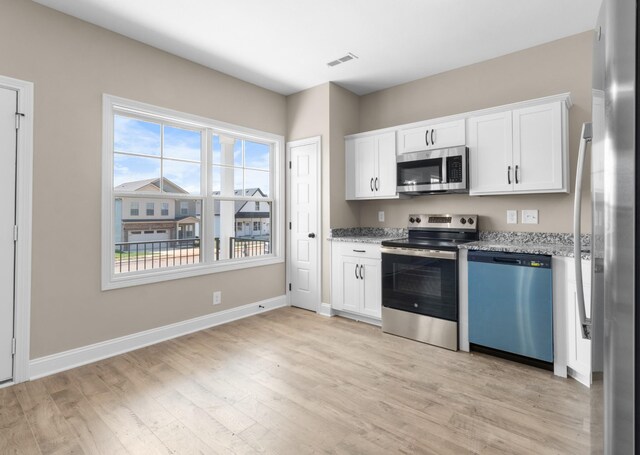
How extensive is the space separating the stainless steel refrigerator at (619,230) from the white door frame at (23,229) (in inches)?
130

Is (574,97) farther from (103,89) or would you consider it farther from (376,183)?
(103,89)

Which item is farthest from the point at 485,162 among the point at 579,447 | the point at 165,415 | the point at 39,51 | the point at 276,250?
the point at 39,51

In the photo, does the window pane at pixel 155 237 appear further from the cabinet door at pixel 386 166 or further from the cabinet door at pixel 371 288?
the cabinet door at pixel 386 166

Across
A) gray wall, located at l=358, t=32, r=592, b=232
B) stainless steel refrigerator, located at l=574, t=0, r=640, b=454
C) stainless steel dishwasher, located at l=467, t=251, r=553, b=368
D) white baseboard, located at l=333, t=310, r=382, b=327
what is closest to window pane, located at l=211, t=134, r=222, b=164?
gray wall, located at l=358, t=32, r=592, b=232

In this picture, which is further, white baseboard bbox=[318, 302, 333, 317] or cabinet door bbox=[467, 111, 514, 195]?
white baseboard bbox=[318, 302, 333, 317]

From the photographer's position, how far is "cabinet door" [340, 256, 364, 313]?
12.7ft

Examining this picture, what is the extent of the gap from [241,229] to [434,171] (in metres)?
2.34

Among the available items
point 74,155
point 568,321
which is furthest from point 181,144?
point 568,321

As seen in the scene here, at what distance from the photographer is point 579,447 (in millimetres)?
1772

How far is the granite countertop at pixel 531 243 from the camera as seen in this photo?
262cm

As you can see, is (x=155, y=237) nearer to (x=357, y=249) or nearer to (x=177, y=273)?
(x=177, y=273)

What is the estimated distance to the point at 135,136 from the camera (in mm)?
3248

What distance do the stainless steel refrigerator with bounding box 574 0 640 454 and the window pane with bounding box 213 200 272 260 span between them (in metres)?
3.66

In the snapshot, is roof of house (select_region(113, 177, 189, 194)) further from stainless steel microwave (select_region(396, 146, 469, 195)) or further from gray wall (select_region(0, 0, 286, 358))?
stainless steel microwave (select_region(396, 146, 469, 195))
